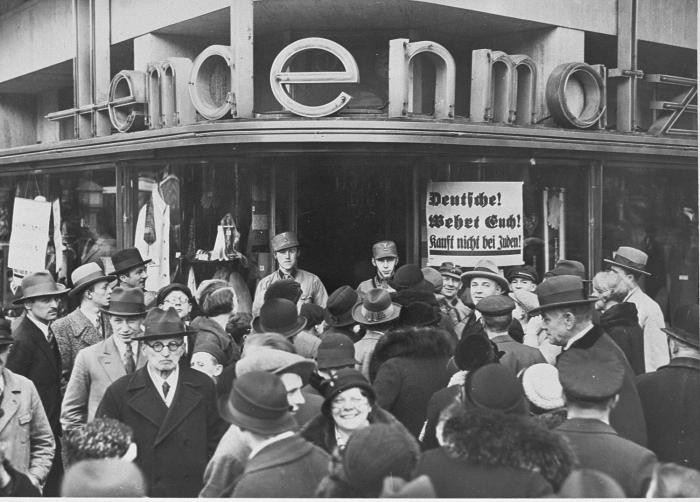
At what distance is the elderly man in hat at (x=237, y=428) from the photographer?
4.53 m

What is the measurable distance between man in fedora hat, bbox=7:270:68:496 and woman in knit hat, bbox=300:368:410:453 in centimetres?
258

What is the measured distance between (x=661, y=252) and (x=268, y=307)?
7.72 meters

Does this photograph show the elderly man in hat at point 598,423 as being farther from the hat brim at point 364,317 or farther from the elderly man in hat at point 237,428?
the hat brim at point 364,317

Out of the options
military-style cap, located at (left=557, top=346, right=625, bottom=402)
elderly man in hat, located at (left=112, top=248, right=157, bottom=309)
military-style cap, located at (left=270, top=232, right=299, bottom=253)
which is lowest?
military-style cap, located at (left=557, top=346, right=625, bottom=402)

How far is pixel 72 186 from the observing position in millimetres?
13242

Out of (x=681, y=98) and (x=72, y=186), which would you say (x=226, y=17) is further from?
(x=681, y=98)

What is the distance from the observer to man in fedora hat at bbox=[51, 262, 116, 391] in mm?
7516

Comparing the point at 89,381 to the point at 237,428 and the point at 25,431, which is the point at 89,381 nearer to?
the point at 25,431

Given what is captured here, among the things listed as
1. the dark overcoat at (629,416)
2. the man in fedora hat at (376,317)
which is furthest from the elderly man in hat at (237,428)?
the dark overcoat at (629,416)

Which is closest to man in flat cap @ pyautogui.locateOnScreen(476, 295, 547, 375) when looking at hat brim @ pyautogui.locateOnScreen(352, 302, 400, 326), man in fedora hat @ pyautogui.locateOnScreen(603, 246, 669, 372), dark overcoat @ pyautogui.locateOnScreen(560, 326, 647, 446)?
hat brim @ pyautogui.locateOnScreen(352, 302, 400, 326)

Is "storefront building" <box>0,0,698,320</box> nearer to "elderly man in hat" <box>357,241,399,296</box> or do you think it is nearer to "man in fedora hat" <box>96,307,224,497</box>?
"elderly man in hat" <box>357,241,399,296</box>

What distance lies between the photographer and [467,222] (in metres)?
10.9

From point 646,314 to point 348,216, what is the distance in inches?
157

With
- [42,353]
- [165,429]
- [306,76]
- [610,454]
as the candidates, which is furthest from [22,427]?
[306,76]
